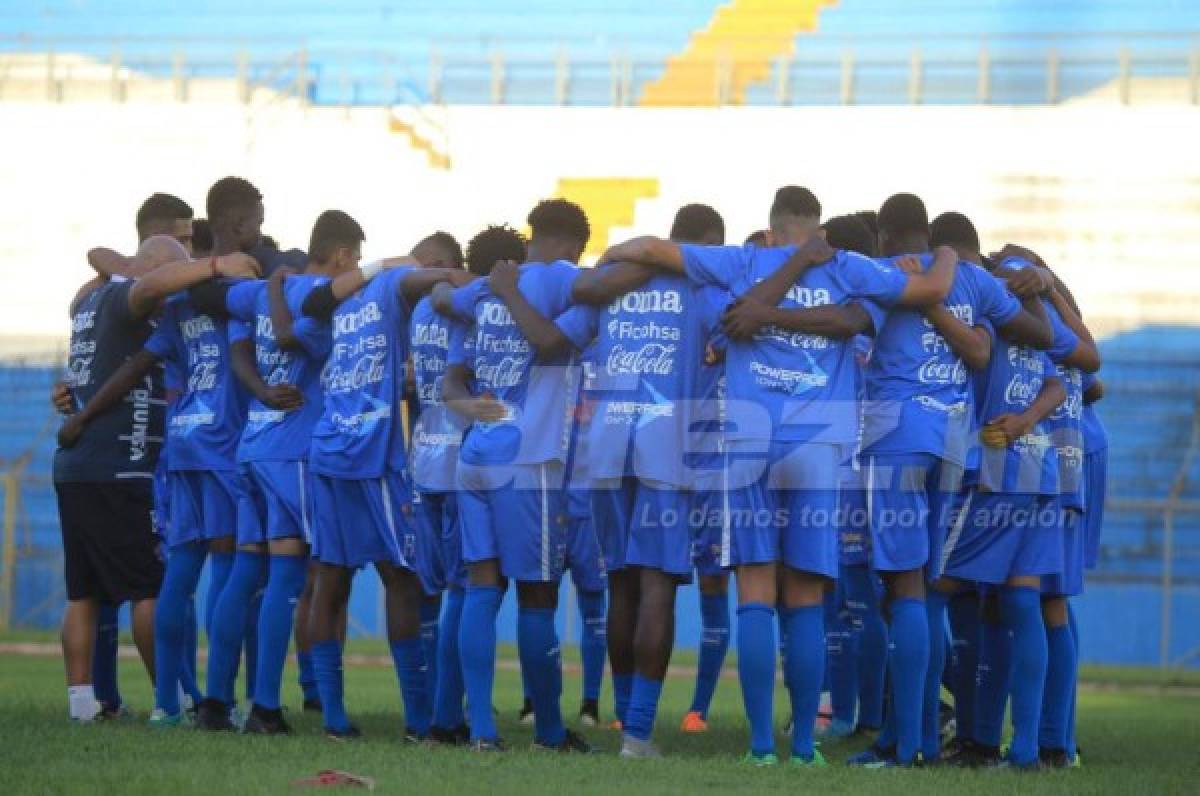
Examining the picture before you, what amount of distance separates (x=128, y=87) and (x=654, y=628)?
76.3 feet

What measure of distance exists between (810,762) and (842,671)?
237 cm

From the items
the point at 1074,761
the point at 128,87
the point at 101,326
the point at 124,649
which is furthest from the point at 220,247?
the point at 128,87

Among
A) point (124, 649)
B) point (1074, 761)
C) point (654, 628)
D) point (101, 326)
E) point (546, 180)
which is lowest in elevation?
point (124, 649)

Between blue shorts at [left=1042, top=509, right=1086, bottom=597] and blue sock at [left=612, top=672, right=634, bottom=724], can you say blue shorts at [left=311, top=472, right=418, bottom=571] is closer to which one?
blue sock at [left=612, top=672, right=634, bottom=724]

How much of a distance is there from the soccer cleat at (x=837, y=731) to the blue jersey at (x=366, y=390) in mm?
2627

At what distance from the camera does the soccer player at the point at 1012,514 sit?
8.84 metres

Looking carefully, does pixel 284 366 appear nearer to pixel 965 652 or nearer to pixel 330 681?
pixel 330 681

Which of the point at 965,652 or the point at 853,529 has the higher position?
the point at 853,529

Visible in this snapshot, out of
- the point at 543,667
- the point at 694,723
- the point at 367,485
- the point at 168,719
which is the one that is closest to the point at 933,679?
the point at 543,667

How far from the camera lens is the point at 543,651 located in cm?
871

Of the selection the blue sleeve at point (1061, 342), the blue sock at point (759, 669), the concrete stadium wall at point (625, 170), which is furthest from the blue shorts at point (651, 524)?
the concrete stadium wall at point (625, 170)

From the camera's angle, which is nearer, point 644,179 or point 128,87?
point 644,179

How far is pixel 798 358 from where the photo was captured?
8461 millimetres

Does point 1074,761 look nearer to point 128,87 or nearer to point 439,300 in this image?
point 439,300
